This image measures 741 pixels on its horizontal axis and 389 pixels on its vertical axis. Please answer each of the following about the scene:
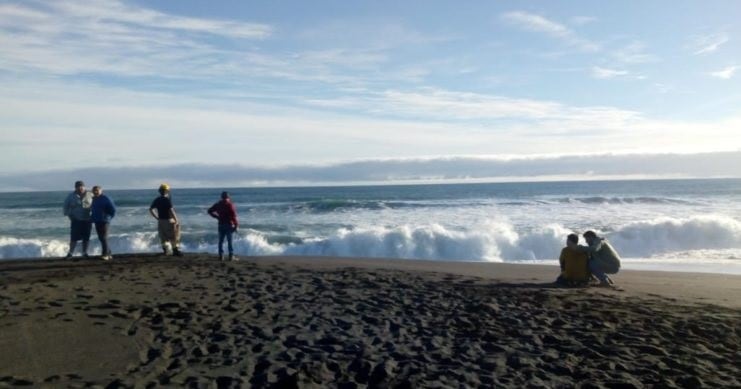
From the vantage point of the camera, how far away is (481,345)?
645 centimetres

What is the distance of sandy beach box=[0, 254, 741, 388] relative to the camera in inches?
214

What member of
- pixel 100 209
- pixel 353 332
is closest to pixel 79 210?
pixel 100 209

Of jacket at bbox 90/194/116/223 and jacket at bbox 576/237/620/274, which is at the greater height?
jacket at bbox 90/194/116/223

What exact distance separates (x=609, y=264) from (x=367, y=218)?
2264 cm

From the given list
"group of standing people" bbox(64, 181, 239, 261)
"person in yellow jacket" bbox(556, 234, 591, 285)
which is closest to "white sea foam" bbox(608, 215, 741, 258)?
"person in yellow jacket" bbox(556, 234, 591, 285)

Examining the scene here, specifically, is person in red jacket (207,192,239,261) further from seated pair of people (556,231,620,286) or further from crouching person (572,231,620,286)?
crouching person (572,231,620,286)

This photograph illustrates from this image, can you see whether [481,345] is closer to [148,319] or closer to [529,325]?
[529,325]

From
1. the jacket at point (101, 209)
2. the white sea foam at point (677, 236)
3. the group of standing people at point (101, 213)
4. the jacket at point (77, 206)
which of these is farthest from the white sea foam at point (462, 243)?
the jacket at point (101, 209)

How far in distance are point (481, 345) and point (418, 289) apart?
3.38 m

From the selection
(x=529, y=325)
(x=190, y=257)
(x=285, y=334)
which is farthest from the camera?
(x=190, y=257)

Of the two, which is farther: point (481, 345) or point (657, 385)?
point (481, 345)

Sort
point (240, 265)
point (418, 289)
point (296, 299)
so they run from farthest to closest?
point (240, 265)
point (418, 289)
point (296, 299)

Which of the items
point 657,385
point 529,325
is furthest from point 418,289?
point 657,385

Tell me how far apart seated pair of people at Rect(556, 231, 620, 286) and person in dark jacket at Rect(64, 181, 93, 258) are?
9673 mm
